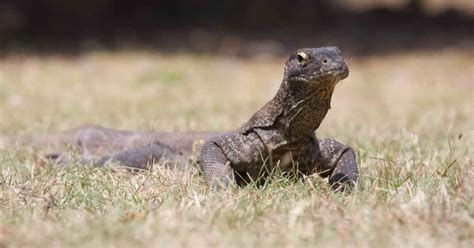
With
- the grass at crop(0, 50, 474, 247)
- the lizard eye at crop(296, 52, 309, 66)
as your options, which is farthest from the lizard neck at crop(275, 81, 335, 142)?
the grass at crop(0, 50, 474, 247)

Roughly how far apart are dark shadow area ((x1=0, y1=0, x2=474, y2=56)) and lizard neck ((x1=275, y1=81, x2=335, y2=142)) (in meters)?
9.11

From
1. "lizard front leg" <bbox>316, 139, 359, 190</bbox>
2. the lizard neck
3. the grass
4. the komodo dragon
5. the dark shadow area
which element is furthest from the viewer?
the dark shadow area

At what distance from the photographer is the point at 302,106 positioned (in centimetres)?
491

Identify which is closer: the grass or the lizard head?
the grass

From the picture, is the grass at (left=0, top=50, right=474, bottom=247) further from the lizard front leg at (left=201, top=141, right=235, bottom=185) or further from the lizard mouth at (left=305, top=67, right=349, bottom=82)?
the lizard mouth at (left=305, top=67, right=349, bottom=82)

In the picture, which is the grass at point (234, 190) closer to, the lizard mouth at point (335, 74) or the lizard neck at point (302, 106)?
the lizard neck at point (302, 106)

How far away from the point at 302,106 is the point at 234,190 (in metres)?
0.66

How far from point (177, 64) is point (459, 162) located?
26.4ft

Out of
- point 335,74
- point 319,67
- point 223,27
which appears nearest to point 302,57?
point 319,67

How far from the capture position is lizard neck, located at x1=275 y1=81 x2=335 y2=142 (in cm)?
483

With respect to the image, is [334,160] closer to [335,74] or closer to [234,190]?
[335,74]

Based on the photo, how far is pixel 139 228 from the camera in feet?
11.8

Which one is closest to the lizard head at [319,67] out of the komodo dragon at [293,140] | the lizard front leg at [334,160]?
the komodo dragon at [293,140]

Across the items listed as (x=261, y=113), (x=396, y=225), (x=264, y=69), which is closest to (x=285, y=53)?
(x=264, y=69)
